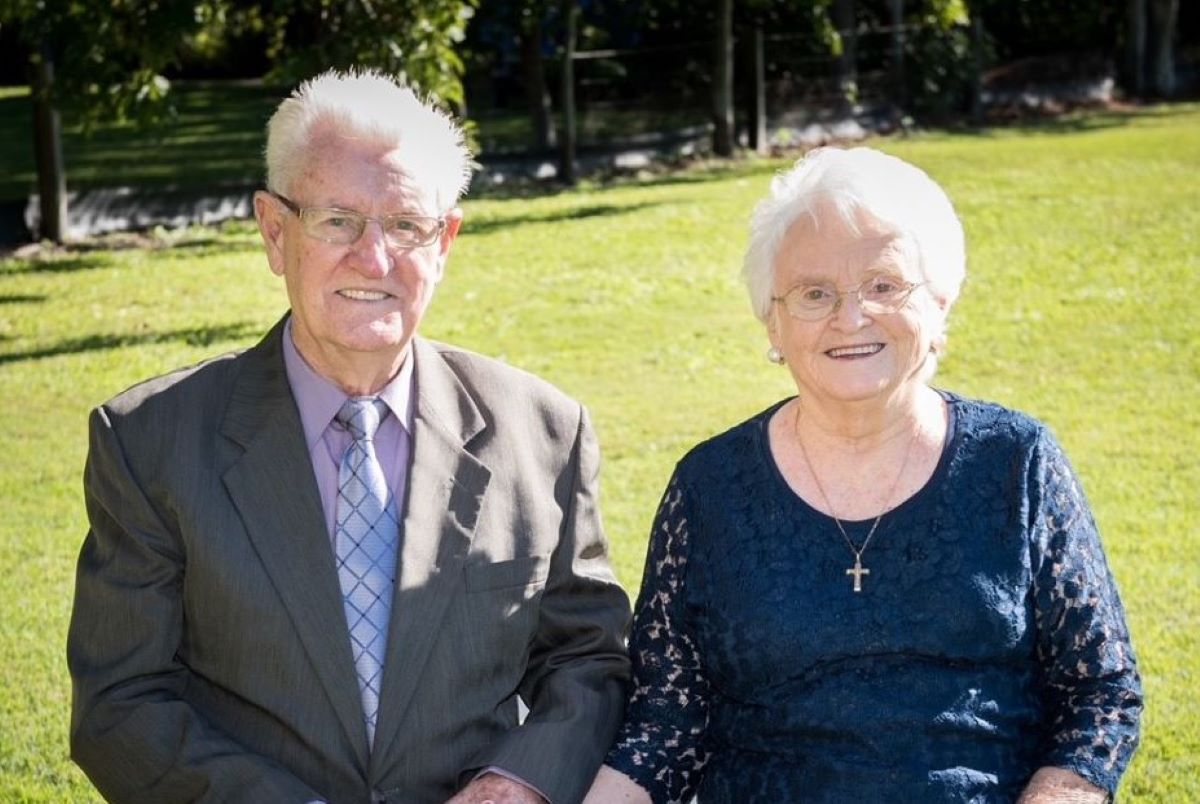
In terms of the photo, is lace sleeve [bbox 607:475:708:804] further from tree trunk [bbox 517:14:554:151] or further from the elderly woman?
tree trunk [bbox 517:14:554:151]

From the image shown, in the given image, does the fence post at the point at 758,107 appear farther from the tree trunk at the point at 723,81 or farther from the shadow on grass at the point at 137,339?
the shadow on grass at the point at 137,339

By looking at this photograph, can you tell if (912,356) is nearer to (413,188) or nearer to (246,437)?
(413,188)

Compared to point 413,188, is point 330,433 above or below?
below

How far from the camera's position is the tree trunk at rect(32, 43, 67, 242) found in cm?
1364

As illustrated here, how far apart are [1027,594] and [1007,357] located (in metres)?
7.15

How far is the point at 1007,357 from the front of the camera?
990cm

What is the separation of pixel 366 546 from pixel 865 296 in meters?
1.00

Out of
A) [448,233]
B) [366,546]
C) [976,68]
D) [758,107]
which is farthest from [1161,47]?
[366,546]

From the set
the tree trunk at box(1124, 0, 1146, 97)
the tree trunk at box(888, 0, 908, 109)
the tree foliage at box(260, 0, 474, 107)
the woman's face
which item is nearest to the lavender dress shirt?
the woman's face

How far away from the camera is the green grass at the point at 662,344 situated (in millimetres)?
5945

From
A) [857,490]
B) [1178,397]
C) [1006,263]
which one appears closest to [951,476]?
[857,490]

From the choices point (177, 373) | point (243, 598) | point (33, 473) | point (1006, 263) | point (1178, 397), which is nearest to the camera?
point (243, 598)

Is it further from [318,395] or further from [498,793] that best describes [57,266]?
[498,793]

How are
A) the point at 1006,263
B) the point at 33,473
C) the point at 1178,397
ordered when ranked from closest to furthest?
the point at 33,473 → the point at 1178,397 → the point at 1006,263
